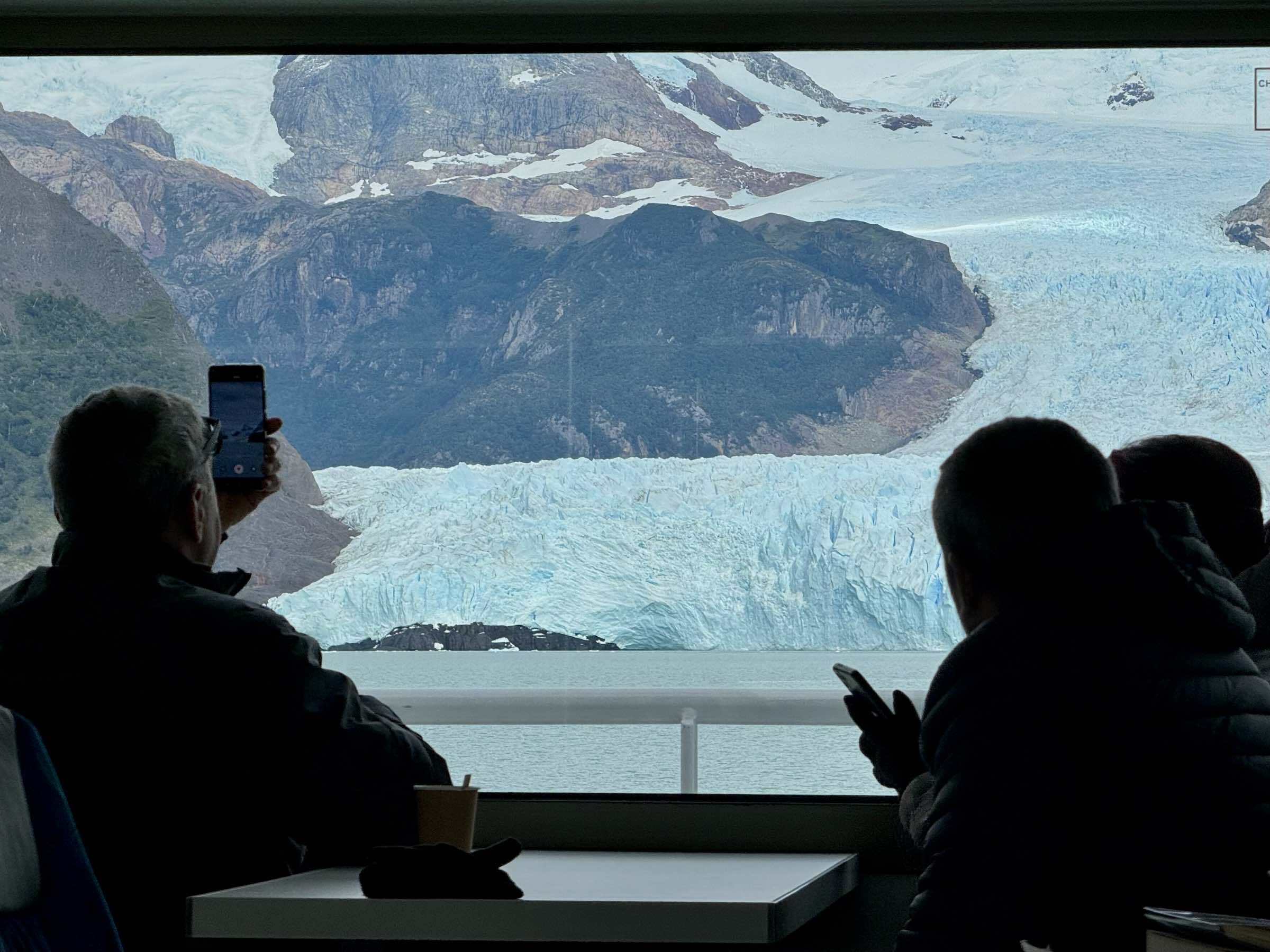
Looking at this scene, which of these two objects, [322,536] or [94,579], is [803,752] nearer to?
[322,536]

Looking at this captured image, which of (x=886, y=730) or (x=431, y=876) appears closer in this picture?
(x=431, y=876)

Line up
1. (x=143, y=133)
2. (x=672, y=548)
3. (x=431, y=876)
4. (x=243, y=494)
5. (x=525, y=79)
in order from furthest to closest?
(x=672, y=548), (x=143, y=133), (x=525, y=79), (x=243, y=494), (x=431, y=876)

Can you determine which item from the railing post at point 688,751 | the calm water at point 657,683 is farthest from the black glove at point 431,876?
the railing post at point 688,751

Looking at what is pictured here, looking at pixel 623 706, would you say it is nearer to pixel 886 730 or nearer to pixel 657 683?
pixel 657 683

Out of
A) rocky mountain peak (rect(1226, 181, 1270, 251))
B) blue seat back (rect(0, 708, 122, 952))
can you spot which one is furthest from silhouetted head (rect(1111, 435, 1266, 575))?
blue seat back (rect(0, 708, 122, 952))

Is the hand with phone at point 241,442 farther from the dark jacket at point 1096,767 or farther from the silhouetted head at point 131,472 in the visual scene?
the dark jacket at point 1096,767

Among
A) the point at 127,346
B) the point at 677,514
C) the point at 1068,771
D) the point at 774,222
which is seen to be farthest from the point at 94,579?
the point at 774,222

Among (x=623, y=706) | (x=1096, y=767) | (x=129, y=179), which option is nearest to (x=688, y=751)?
(x=623, y=706)
